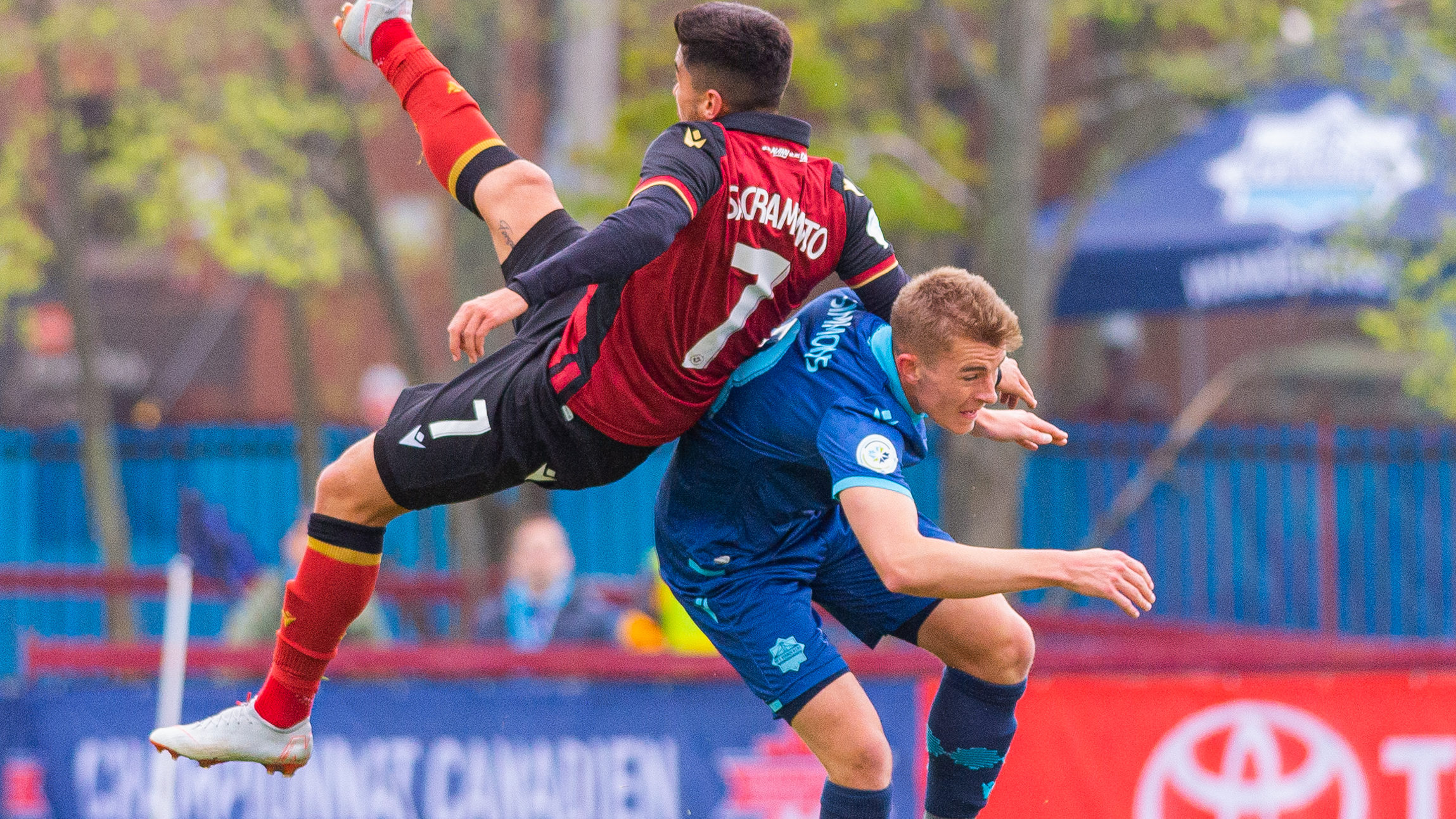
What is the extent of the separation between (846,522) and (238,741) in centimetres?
176

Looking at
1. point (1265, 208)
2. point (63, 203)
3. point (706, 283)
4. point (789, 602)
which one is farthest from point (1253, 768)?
point (63, 203)

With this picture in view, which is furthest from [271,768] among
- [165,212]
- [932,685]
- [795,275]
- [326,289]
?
[326,289]

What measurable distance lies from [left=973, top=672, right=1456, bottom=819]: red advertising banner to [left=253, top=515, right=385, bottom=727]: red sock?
340 cm

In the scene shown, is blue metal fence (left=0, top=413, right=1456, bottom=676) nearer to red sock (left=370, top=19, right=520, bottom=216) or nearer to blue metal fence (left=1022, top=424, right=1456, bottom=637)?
blue metal fence (left=1022, top=424, right=1456, bottom=637)

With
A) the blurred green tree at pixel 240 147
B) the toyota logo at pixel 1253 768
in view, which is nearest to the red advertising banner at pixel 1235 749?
the toyota logo at pixel 1253 768

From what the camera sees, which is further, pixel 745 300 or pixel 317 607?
pixel 317 607

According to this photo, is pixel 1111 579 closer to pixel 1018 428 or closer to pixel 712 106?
pixel 1018 428

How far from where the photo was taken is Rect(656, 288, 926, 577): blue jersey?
14.5 ft

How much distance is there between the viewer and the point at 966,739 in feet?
15.5

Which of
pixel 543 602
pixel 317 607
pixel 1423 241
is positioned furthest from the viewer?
pixel 1423 241

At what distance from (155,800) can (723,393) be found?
3.87m

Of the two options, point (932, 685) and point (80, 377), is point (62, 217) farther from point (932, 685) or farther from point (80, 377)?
point (932, 685)

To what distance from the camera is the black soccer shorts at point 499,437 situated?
4.46m

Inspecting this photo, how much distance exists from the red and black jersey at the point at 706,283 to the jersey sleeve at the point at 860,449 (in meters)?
0.37
